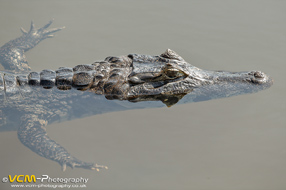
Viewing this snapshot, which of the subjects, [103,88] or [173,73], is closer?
[173,73]

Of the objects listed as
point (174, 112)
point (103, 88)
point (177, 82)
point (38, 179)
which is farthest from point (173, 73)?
point (38, 179)

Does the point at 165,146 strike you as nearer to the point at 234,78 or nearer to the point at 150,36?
the point at 234,78

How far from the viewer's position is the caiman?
200 inches

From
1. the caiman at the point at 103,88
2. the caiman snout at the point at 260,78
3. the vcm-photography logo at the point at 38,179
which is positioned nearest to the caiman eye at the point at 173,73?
the caiman at the point at 103,88

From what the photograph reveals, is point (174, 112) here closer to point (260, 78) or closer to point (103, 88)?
point (103, 88)

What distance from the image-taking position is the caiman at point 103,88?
5070 mm

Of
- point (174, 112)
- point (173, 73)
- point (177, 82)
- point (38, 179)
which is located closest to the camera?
point (38, 179)

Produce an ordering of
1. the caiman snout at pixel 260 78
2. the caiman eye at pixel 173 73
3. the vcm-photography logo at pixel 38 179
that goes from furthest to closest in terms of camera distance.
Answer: the caiman snout at pixel 260 78, the caiman eye at pixel 173 73, the vcm-photography logo at pixel 38 179

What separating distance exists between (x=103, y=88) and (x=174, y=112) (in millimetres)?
1248

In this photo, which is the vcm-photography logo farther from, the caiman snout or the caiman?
→ the caiman snout

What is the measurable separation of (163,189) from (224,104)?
6.42ft

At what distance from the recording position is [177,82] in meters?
5.14

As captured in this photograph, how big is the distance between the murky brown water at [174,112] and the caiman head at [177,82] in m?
0.24

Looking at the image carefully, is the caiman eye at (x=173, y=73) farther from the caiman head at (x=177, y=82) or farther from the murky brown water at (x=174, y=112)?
the murky brown water at (x=174, y=112)
